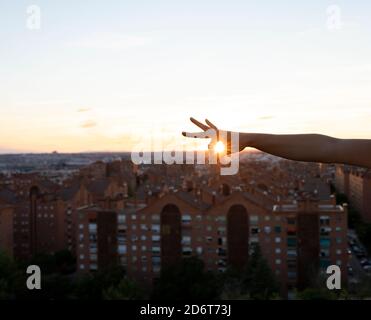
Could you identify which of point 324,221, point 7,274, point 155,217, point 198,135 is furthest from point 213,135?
point 155,217

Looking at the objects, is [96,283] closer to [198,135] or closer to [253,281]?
[253,281]

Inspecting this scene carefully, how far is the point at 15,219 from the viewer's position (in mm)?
12281

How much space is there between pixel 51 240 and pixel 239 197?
18.2 feet

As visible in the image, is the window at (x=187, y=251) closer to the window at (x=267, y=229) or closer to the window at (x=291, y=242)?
the window at (x=267, y=229)

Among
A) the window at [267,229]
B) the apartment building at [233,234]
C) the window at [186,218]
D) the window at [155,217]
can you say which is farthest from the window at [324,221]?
the window at [155,217]

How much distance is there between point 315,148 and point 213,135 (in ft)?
0.39

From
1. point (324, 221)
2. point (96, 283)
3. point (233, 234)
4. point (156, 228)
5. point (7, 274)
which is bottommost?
point (96, 283)

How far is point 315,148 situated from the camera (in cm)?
51

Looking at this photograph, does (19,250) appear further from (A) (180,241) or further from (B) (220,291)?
(B) (220,291)

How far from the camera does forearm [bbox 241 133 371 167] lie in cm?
49

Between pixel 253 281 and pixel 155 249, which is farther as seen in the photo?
pixel 155 249

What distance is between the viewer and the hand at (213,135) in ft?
1.87
